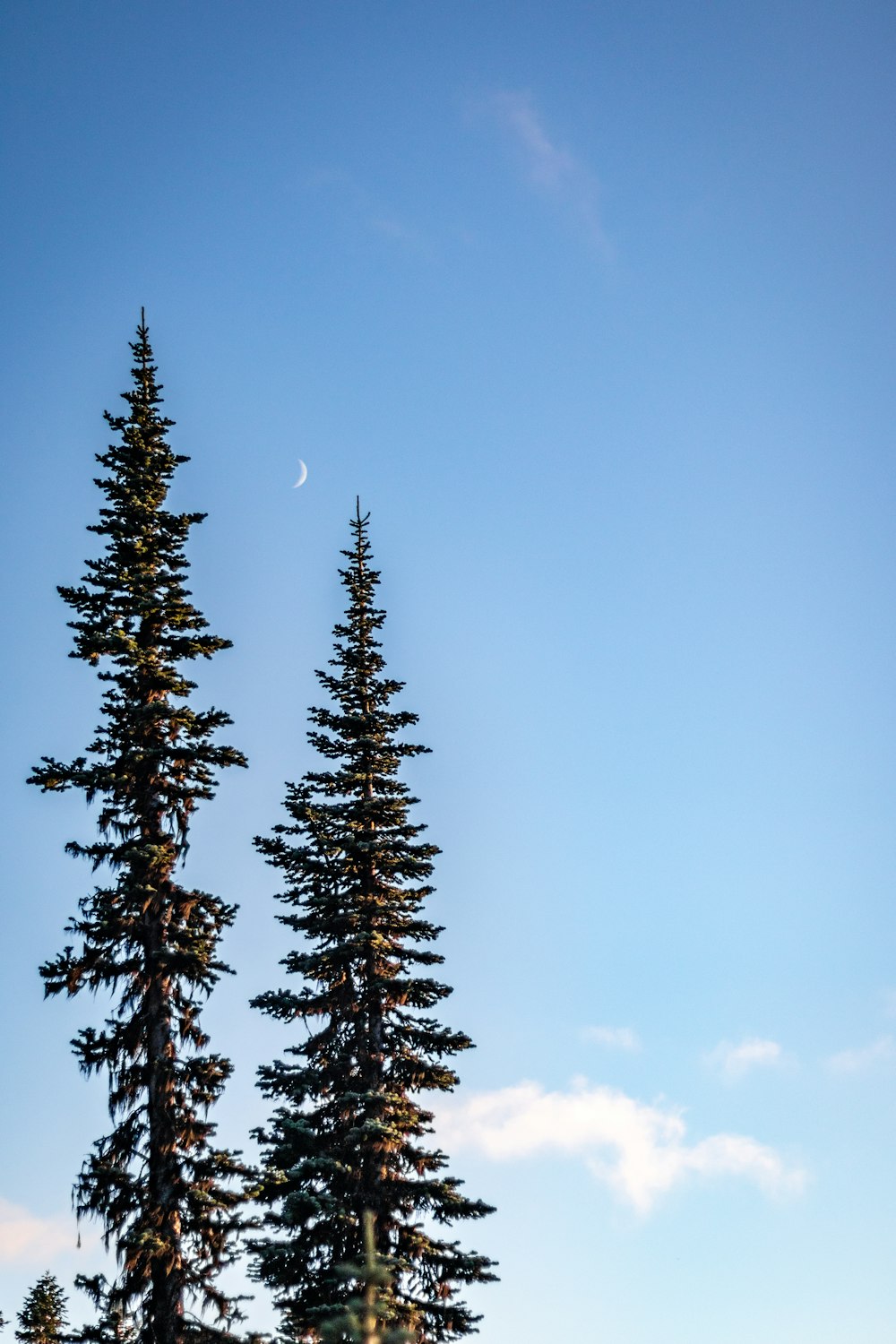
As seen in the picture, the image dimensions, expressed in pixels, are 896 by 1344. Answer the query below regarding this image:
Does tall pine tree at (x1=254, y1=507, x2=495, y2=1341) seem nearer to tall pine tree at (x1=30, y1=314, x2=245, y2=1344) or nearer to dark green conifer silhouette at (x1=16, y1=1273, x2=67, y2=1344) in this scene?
tall pine tree at (x1=30, y1=314, x2=245, y2=1344)

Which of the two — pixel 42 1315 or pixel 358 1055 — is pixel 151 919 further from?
pixel 42 1315

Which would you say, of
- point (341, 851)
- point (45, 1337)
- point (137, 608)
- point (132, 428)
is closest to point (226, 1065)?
point (341, 851)

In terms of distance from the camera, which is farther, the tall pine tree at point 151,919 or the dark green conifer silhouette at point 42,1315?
the dark green conifer silhouette at point 42,1315

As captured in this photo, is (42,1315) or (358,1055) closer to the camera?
(358,1055)

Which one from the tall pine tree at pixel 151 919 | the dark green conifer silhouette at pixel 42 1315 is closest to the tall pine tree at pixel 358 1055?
the tall pine tree at pixel 151 919

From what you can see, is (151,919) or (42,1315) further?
(42,1315)

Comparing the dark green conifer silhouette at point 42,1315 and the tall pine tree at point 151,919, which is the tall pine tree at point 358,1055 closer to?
the tall pine tree at point 151,919

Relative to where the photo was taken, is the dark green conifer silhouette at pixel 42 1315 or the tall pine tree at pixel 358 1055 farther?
the dark green conifer silhouette at pixel 42 1315

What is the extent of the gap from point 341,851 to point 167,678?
6.67 metres

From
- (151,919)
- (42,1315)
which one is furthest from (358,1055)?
(42,1315)

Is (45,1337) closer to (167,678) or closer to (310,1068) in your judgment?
(310,1068)

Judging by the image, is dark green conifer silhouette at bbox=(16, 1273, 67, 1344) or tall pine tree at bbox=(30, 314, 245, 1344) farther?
dark green conifer silhouette at bbox=(16, 1273, 67, 1344)

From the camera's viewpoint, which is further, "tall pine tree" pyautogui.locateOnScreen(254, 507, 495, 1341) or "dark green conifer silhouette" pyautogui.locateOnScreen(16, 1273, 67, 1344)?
"dark green conifer silhouette" pyautogui.locateOnScreen(16, 1273, 67, 1344)

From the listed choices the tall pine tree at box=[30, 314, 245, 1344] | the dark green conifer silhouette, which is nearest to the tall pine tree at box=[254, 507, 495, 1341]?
the tall pine tree at box=[30, 314, 245, 1344]
